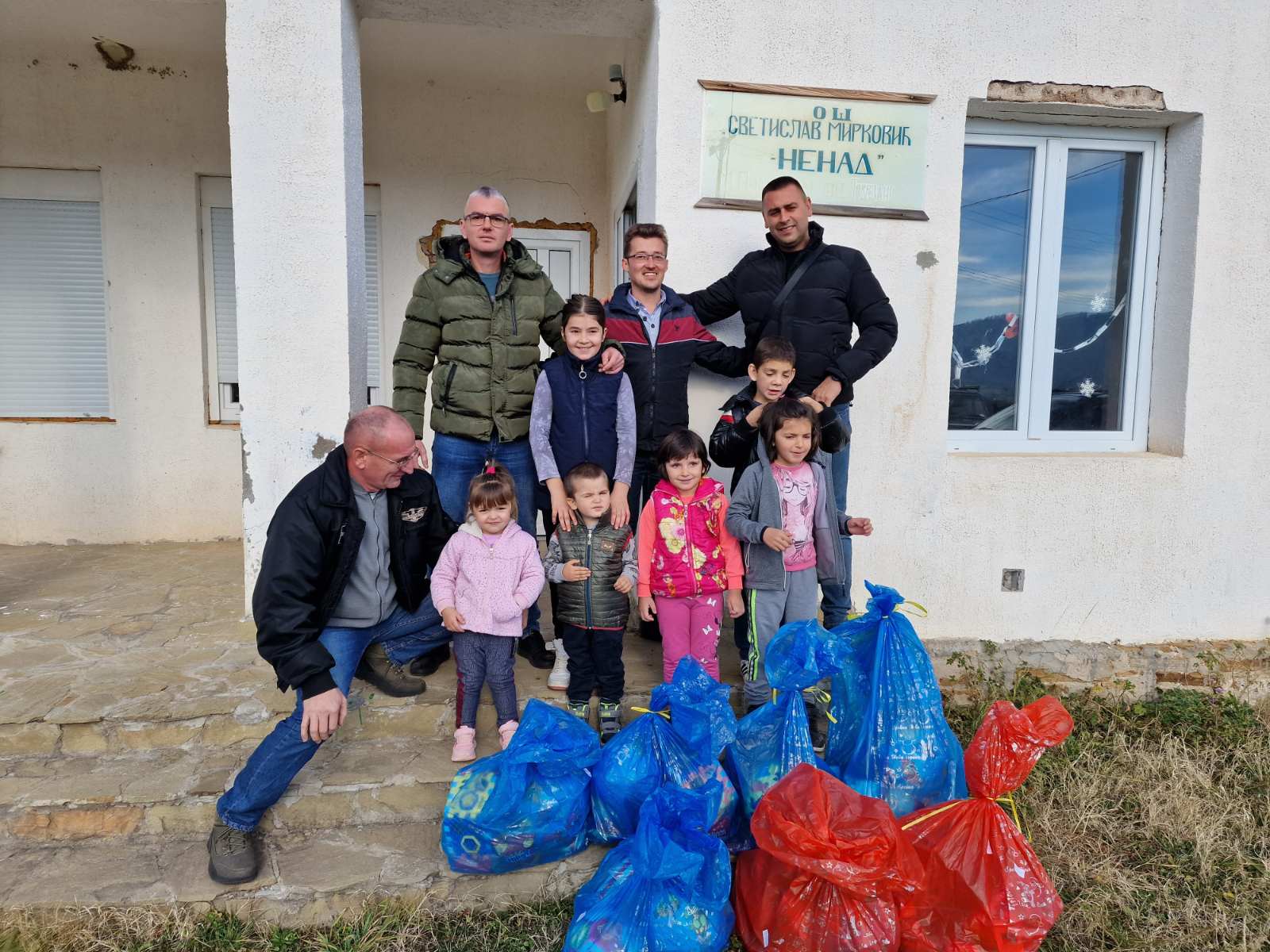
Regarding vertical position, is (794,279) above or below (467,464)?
above

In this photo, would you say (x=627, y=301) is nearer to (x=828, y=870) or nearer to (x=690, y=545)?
(x=690, y=545)

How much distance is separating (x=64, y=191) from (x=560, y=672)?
Result: 4990mm

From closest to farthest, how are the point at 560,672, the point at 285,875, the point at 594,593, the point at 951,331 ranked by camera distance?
the point at 285,875 < the point at 594,593 < the point at 560,672 < the point at 951,331

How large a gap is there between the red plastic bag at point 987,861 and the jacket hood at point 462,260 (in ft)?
7.68

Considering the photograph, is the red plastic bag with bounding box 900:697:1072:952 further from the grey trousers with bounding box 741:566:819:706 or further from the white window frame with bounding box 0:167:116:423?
the white window frame with bounding box 0:167:116:423

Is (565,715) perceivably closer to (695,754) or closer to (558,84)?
(695,754)

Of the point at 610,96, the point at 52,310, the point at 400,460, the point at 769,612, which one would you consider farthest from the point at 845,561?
the point at 52,310

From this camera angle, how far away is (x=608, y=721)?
287cm

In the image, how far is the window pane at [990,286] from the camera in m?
4.04

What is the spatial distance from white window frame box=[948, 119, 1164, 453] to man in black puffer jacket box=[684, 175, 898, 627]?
3.90 feet

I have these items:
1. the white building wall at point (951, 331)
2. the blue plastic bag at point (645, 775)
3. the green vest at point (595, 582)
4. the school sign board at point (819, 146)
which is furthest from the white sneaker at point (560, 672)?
the school sign board at point (819, 146)

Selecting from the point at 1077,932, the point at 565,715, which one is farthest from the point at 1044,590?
the point at 565,715

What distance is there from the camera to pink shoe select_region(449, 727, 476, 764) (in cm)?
273

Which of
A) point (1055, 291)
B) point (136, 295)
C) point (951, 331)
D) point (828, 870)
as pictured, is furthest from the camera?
point (136, 295)
